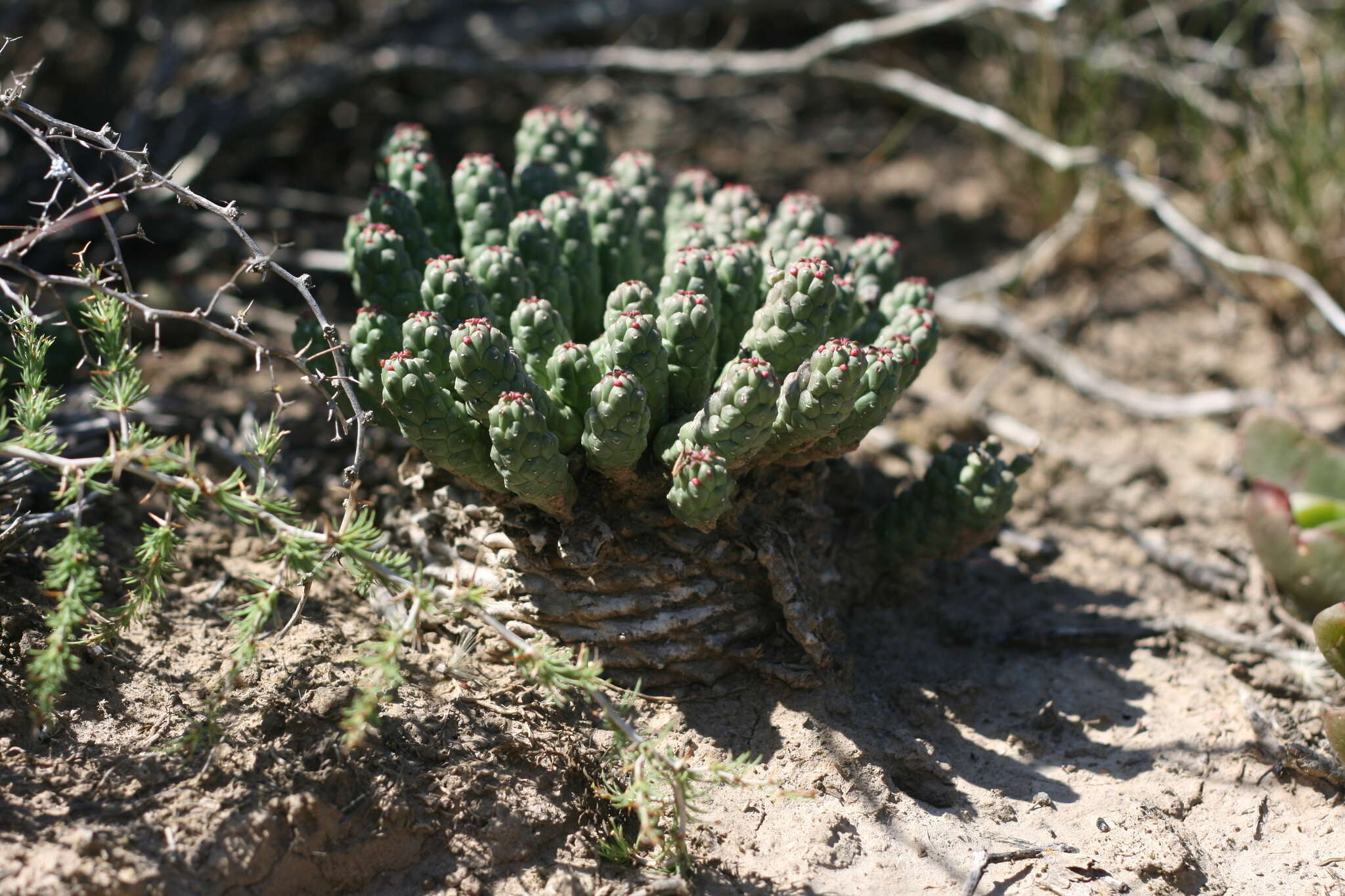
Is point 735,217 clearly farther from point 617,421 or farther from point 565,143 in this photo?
point 617,421

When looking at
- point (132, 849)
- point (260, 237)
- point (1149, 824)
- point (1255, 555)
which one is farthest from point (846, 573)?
point (260, 237)

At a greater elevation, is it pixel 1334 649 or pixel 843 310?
pixel 843 310

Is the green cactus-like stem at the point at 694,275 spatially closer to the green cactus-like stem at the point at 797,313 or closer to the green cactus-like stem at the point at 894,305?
the green cactus-like stem at the point at 797,313

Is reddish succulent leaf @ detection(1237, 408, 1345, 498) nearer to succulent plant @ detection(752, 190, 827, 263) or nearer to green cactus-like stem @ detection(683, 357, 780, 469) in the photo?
succulent plant @ detection(752, 190, 827, 263)

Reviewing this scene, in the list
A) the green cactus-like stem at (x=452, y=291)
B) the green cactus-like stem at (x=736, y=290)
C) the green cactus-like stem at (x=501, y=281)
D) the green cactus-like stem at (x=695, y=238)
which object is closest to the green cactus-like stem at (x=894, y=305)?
the green cactus-like stem at (x=736, y=290)

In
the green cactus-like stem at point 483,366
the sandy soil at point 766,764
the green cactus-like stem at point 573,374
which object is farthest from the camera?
the green cactus-like stem at point 573,374

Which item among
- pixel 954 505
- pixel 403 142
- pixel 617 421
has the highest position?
pixel 403 142

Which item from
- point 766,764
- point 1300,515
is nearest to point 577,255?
point 766,764
